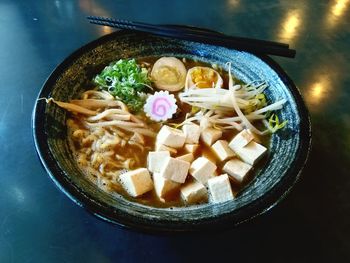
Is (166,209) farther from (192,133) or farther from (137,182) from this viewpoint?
(192,133)

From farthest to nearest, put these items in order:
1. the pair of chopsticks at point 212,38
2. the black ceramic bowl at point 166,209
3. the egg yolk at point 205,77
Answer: the egg yolk at point 205,77 → the pair of chopsticks at point 212,38 → the black ceramic bowl at point 166,209

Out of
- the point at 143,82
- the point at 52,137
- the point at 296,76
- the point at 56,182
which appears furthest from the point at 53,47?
the point at 296,76

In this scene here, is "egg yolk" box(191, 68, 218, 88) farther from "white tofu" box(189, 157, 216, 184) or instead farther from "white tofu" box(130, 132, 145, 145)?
"white tofu" box(189, 157, 216, 184)

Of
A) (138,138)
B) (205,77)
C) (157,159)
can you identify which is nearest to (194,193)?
(157,159)

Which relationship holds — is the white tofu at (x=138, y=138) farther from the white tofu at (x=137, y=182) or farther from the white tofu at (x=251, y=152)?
the white tofu at (x=251, y=152)

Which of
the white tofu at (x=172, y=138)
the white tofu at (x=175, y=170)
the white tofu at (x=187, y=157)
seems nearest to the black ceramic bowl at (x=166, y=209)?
the white tofu at (x=175, y=170)

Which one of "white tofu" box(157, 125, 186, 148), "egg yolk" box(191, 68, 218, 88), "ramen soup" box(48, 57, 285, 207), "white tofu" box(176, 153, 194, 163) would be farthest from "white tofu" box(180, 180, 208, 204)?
"egg yolk" box(191, 68, 218, 88)
